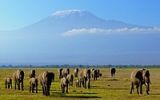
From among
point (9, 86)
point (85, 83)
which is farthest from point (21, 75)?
point (85, 83)

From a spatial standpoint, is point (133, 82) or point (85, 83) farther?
point (85, 83)

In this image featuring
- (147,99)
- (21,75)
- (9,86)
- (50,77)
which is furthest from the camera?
(9,86)

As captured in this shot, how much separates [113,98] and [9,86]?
2544cm

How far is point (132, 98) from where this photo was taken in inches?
1879

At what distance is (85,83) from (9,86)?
1142 centimetres

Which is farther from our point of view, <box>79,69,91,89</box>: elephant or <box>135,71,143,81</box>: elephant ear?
<box>79,69,91,89</box>: elephant

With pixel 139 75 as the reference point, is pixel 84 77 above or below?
below

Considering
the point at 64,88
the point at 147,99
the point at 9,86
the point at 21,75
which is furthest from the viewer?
the point at 9,86

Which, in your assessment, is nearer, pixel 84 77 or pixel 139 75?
pixel 139 75

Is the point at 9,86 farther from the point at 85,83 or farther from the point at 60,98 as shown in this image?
the point at 60,98

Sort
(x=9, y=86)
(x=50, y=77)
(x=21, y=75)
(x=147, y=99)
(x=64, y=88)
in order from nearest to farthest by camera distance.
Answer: (x=147, y=99)
(x=50, y=77)
(x=64, y=88)
(x=21, y=75)
(x=9, y=86)

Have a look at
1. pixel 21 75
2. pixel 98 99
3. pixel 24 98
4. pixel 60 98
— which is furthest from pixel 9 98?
pixel 21 75

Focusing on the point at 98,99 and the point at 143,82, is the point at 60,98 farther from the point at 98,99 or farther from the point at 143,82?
the point at 143,82

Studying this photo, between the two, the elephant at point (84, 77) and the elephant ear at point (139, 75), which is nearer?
the elephant ear at point (139, 75)
